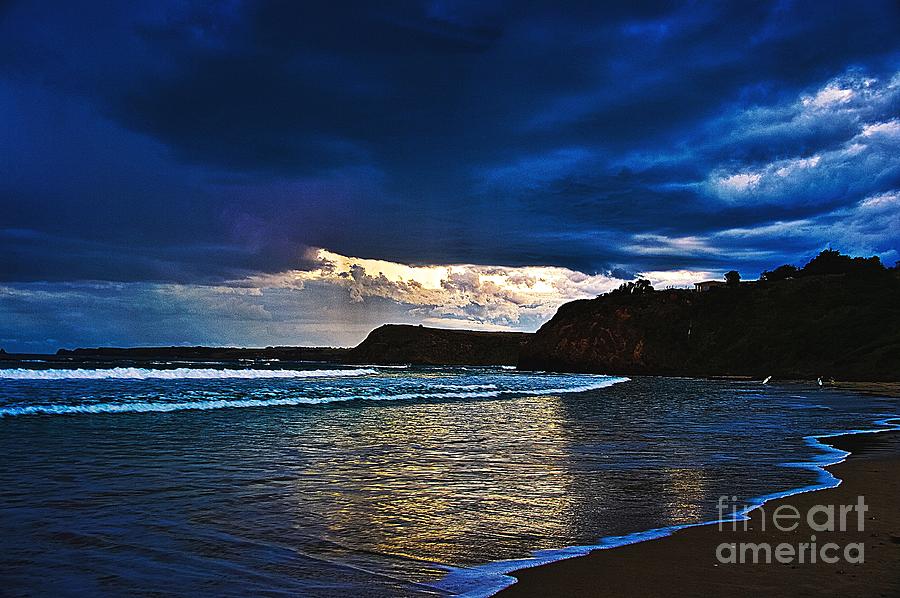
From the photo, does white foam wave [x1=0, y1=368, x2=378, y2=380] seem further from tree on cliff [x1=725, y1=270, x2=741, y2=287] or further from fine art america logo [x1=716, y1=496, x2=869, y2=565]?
tree on cliff [x1=725, y1=270, x2=741, y2=287]

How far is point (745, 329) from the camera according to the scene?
313ft

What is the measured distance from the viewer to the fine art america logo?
602 centimetres

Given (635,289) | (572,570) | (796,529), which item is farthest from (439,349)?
(572,570)

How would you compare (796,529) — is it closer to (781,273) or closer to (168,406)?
(168,406)

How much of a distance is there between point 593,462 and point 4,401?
2141 centimetres

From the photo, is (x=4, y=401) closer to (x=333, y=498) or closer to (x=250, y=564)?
(x=333, y=498)

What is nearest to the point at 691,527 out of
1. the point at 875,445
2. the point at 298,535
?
the point at 298,535

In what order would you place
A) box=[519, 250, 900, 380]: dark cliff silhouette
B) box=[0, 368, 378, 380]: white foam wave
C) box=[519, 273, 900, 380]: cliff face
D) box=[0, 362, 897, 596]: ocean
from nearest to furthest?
box=[0, 362, 897, 596]: ocean < box=[0, 368, 378, 380]: white foam wave < box=[519, 273, 900, 380]: cliff face < box=[519, 250, 900, 380]: dark cliff silhouette

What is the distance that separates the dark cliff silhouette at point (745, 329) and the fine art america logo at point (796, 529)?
215 ft

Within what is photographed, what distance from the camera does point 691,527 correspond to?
284 inches

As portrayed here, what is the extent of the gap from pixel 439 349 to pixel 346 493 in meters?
177

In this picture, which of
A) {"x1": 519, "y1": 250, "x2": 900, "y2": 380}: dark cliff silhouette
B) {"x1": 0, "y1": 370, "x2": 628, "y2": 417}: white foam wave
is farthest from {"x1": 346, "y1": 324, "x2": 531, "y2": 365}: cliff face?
{"x1": 0, "y1": 370, "x2": 628, "y2": 417}: white foam wave

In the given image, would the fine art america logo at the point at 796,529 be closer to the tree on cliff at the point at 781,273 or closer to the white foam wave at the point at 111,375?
the white foam wave at the point at 111,375

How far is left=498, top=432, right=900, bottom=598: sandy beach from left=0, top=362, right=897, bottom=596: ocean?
0.34 metres
